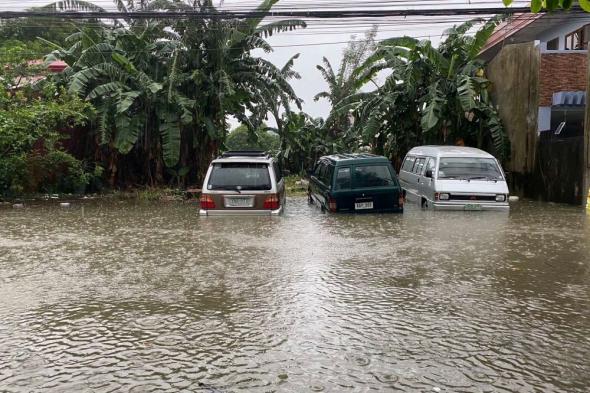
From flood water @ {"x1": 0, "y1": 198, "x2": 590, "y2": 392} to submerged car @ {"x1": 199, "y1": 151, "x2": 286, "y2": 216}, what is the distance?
0.74 meters

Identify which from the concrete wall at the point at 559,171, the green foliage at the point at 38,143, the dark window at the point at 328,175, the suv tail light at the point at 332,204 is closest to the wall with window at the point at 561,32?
the concrete wall at the point at 559,171

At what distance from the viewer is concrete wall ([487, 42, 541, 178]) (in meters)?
18.7

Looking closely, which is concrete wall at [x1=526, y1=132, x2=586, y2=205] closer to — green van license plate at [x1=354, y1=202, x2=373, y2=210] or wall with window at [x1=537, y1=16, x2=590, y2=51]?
wall with window at [x1=537, y1=16, x2=590, y2=51]

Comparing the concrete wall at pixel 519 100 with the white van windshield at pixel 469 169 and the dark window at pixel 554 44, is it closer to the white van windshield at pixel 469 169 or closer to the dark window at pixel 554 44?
the dark window at pixel 554 44

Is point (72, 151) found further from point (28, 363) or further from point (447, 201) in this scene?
point (28, 363)

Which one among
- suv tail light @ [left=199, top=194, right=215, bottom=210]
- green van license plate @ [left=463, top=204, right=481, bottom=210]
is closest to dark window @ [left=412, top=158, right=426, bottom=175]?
green van license plate @ [left=463, top=204, right=481, bottom=210]

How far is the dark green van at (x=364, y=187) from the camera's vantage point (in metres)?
13.2

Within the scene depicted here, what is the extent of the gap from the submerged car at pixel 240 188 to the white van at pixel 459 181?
462 centimetres

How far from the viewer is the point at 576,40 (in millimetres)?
23766

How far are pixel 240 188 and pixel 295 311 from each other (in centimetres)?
602

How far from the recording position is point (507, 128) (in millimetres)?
20312

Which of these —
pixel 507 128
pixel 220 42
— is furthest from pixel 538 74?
pixel 220 42

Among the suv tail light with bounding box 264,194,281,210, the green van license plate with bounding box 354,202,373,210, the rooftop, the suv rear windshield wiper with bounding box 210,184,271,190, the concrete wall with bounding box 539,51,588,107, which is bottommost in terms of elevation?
the green van license plate with bounding box 354,202,373,210

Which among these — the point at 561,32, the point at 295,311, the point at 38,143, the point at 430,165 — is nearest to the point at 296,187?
the point at 430,165
